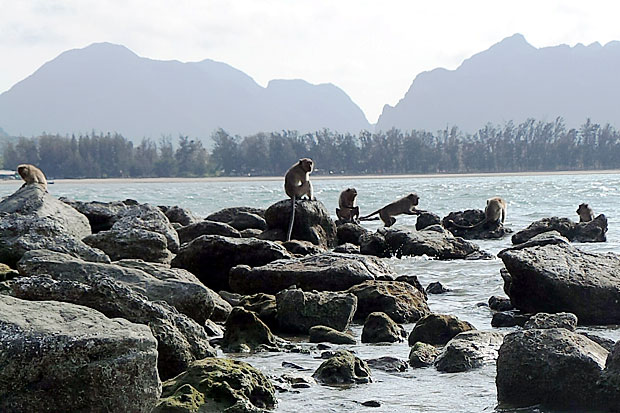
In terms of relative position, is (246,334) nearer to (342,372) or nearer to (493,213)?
(342,372)

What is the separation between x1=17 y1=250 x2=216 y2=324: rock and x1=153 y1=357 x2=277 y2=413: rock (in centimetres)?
174

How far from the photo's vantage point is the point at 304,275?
391 inches

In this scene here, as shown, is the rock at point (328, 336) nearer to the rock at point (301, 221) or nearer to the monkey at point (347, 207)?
the rock at point (301, 221)

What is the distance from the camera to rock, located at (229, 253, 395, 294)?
32.6 ft

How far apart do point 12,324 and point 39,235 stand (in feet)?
16.2

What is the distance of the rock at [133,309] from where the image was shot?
6.03 m

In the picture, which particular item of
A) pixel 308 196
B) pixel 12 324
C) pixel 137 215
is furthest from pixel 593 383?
pixel 308 196

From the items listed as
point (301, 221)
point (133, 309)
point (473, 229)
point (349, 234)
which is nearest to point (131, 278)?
point (133, 309)

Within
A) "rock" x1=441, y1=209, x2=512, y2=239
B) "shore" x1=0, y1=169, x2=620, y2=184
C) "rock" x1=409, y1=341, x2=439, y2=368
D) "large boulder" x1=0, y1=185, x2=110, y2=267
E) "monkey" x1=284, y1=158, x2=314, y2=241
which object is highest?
"monkey" x1=284, y1=158, x2=314, y2=241

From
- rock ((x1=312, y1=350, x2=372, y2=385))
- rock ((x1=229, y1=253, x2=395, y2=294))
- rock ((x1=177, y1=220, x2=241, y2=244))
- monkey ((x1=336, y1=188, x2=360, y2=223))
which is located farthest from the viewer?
monkey ((x1=336, y1=188, x2=360, y2=223))

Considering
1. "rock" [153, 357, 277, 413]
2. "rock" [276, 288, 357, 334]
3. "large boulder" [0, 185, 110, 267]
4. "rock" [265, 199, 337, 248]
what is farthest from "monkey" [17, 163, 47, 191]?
"rock" [153, 357, 277, 413]

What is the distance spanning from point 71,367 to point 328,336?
3.69 m

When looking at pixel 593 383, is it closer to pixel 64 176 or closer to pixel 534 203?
pixel 534 203

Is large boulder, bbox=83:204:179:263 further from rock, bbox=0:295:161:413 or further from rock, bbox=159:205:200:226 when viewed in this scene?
rock, bbox=159:205:200:226
